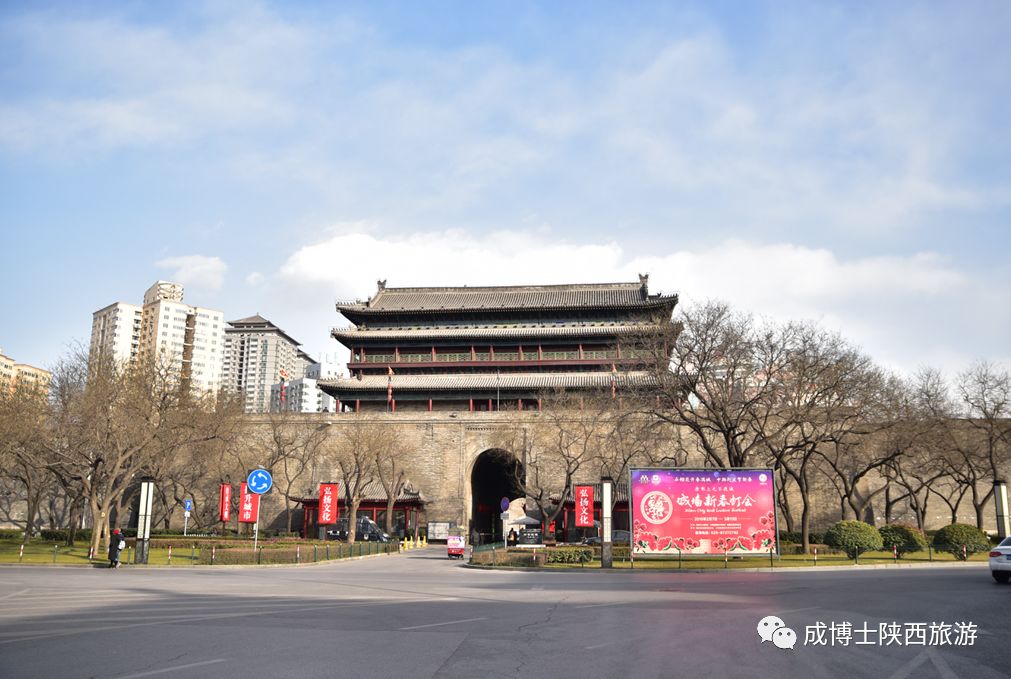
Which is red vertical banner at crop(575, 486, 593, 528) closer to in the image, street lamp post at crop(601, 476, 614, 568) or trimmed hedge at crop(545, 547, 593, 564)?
trimmed hedge at crop(545, 547, 593, 564)

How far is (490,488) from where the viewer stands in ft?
205

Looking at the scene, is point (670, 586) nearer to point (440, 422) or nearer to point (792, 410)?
point (792, 410)

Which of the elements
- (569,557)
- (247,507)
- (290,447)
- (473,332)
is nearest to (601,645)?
(569,557)

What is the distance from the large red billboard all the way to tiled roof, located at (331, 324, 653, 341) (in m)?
29.1

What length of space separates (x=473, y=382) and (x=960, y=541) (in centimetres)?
3386

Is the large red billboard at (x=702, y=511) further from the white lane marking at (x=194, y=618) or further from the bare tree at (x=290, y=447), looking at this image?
the bare tree at (x=290, y=447)

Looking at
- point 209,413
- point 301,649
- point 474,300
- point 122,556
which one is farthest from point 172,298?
point 301,649

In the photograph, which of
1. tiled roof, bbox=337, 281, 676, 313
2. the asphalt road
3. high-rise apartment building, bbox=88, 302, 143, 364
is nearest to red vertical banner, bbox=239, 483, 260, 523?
the asphalt road

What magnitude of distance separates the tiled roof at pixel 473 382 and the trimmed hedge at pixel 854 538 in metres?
24.3

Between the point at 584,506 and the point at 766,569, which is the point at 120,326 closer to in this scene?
the point at 584,506

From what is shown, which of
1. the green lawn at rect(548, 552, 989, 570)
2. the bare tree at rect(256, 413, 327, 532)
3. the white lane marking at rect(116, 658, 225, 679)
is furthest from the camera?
the bare tree at rect(256, 413, 327, 532)

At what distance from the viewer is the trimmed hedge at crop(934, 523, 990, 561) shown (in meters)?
30.9

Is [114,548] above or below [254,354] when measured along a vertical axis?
below

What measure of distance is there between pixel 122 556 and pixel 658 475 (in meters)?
21.7
